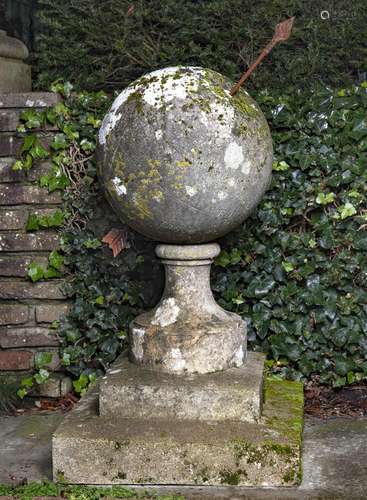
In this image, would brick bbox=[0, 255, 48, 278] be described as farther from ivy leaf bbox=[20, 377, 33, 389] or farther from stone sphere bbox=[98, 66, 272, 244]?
stone sphere bbox=[98, 66, 272, 244]

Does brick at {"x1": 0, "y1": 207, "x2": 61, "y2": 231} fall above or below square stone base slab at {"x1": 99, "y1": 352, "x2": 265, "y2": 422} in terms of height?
above

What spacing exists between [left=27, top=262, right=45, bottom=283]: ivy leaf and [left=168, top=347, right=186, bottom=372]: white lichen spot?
4.06 ft

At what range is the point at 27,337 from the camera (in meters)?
4.38

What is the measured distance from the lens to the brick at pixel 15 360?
173 inches

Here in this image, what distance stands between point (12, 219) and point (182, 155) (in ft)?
5.01

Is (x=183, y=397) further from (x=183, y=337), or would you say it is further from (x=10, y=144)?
(x=10, y=144)

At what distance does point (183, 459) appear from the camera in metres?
3.12

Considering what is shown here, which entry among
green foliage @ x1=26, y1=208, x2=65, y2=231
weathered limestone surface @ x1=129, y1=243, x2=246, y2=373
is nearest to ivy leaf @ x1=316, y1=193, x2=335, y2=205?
weathered limestone surface @ x1=129, y1=243, x2=246, y2=373

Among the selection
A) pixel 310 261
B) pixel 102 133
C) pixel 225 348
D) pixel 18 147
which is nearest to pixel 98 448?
pixel 225 348

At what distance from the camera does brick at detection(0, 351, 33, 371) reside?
4387 millimetres

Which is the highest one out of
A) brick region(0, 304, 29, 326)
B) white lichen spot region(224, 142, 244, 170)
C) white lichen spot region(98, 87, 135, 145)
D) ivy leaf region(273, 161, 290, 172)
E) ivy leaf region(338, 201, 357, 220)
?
white lichen spot region(98, 87, 135, 145)

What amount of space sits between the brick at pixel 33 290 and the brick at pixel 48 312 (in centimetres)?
6

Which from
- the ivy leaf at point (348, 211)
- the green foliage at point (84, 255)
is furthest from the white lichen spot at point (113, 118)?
the ivy leaf at point (348, 211)

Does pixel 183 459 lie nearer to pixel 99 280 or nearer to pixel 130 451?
pixel 130 451
